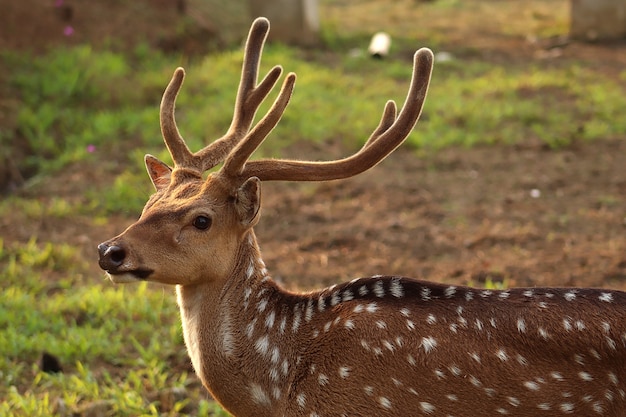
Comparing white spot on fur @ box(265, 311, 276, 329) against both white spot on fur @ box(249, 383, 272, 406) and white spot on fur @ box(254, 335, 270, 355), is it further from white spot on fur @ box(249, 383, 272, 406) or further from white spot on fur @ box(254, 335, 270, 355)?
white spot on fur @ box(249, 383, 272, 406)

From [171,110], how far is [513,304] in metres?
Result: 1.62

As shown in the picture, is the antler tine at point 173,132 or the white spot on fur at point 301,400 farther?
the antler tine at point 173,132

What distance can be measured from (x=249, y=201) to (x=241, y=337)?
48 centimetres

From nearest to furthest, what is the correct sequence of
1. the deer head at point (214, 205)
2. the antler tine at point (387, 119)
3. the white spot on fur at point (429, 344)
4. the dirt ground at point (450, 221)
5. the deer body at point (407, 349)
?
the deer body at point (407, 349), the white spot on fur at point (429, 344), the deer head at point (214, 205), the antler tine at point (387, 119), the dirt ground at point (450, 221)

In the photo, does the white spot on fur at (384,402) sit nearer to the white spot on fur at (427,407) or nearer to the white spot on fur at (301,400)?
the white spot on fur at (427,407)

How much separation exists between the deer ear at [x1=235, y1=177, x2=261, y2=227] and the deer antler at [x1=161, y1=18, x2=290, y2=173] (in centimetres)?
37

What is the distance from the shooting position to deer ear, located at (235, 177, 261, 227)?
127 inches

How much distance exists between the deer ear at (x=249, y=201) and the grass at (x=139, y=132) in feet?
4.04

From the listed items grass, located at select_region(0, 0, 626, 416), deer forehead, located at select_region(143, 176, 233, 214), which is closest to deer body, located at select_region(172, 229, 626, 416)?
deer forehead, located at select_region(143, 176, 233, 214)

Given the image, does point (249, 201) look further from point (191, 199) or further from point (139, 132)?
point (139, 132)

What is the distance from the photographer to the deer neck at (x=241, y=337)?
3223mm

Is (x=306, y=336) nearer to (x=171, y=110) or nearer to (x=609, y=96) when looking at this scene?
(x=171, y=110)

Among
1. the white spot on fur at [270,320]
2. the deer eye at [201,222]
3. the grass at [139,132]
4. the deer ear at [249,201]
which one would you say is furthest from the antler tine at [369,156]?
the grass at [139,132]

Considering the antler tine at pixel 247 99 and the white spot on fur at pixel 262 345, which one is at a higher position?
the antler tine at pixel 247 99
